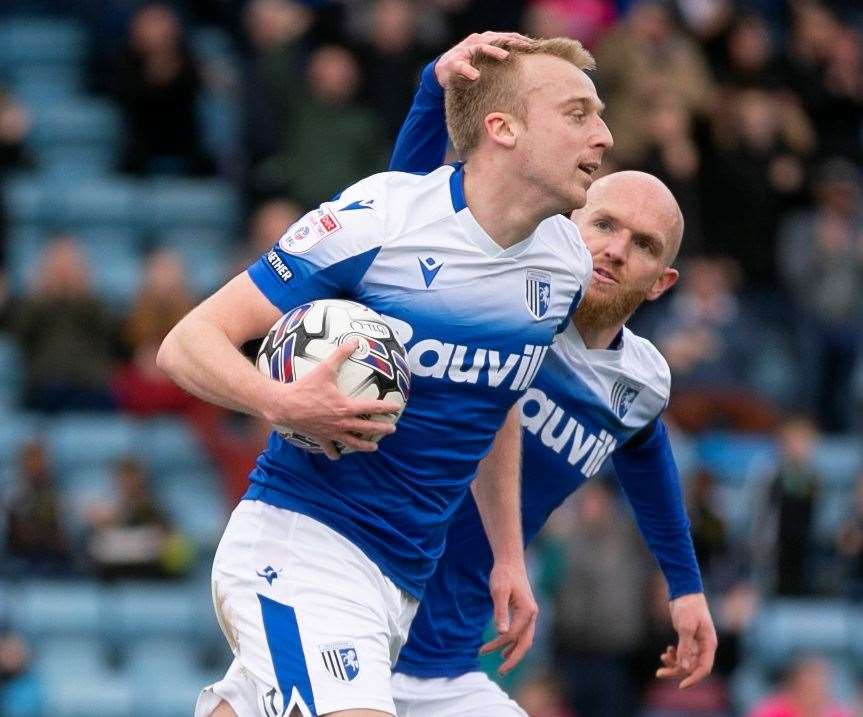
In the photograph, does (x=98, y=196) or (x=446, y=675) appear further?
(x=98, y=196)

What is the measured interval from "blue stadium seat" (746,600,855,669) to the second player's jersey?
23.4 feet

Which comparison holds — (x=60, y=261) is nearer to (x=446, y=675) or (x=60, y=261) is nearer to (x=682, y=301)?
(x=682, y=301)

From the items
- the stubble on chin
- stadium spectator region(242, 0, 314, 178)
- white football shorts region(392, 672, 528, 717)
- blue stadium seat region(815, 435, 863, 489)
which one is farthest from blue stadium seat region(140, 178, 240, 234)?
white football shorts region(392, 672, 528, 717)

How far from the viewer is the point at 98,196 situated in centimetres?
1499

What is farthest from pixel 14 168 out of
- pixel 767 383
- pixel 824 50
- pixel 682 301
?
pixel 824 50

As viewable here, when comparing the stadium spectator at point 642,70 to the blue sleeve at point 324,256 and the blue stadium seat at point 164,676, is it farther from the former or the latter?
the blue sleeve at point 324,256

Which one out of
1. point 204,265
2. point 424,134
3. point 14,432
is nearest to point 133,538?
point 14,432

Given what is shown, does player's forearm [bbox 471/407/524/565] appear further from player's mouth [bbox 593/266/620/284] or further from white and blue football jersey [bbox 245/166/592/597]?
player's mouth [bbox 593/266/620/284]

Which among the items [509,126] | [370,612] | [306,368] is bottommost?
[370,612]

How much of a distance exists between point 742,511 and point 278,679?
9295mm

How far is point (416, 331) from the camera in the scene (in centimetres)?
547

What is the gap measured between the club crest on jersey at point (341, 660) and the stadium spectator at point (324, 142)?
911cm

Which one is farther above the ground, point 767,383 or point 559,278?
point 559,278

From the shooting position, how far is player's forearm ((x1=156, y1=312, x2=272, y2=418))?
503 centimetres
